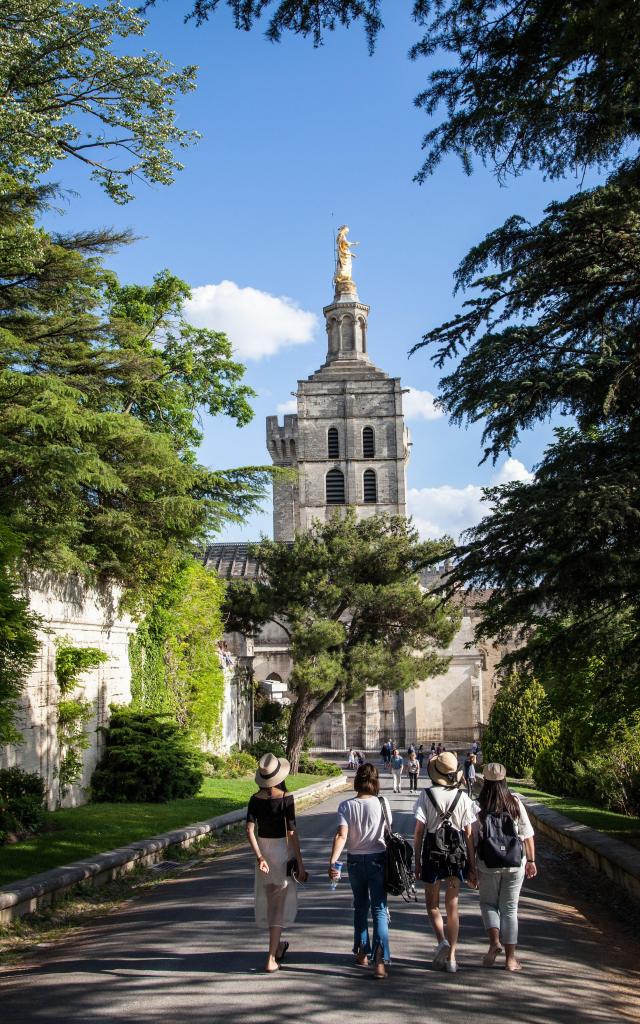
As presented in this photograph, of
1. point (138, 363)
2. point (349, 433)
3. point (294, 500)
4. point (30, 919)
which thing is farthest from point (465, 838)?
point (294, 500)

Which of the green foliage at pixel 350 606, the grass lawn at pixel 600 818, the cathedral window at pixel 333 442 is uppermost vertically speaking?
the cathedral window at pixel 333 442

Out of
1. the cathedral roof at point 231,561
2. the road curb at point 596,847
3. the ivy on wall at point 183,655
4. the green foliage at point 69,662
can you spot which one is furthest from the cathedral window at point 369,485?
the green foliage at point 69,662

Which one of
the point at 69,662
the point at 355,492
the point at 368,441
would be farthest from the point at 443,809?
the point at 368,441

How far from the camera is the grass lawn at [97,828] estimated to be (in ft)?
36.9

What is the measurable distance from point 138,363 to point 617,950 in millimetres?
15293

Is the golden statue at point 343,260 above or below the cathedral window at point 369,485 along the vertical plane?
above

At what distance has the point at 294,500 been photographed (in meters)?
81.9

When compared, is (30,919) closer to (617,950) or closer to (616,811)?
(617,950)

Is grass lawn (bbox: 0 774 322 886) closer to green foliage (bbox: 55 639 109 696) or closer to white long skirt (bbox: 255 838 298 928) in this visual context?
green foliage (bbox: 55 639 109 696)

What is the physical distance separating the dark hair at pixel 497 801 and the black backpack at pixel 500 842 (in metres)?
0.05

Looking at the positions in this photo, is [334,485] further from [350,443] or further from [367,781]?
[367,781]

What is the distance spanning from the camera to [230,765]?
2958cm

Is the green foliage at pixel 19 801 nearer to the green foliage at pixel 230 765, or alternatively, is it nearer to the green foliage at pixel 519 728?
the green foliage at pixel 230 765

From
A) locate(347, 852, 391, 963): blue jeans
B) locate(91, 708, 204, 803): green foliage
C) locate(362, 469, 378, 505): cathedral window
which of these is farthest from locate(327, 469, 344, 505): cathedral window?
locate(347, 852, 391, 963): blue jeans
